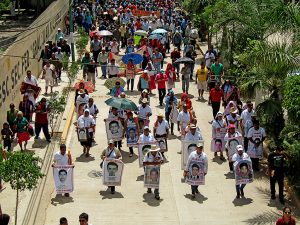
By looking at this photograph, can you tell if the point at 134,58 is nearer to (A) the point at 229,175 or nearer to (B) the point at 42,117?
(B) the point at 42,117

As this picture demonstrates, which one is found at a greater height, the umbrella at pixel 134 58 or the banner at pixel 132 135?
the umbrella at pixel 134 58

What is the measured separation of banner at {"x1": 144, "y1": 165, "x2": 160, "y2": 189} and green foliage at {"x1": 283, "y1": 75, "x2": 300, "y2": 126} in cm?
307

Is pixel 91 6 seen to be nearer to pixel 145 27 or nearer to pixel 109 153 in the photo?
pixel 145 27

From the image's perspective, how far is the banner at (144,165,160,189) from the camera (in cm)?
1612

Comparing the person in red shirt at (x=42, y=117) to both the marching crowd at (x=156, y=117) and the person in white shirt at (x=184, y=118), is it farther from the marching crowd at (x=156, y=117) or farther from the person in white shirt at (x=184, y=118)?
the person in white shirt at (x=184, y=118)

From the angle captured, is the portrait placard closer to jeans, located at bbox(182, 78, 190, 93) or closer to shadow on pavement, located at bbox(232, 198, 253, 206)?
shadow on pavement, located at bbox(232, 198, 253, 206)

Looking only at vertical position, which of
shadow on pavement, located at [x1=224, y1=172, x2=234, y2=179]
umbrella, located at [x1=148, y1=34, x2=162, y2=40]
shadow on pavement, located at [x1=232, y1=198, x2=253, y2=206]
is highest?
umbrella, located at [x1=148, y1=34, x2=162, y2=40]

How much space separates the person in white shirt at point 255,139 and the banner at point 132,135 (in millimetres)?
2941

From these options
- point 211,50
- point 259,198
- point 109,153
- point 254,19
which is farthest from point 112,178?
point 211,50

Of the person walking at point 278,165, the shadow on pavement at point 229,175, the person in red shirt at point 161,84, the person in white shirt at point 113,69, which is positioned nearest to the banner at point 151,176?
→ the shadow on pavement at point 229,175

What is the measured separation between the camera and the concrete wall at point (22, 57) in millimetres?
20972

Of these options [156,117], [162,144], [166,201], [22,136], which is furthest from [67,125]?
[166,201]

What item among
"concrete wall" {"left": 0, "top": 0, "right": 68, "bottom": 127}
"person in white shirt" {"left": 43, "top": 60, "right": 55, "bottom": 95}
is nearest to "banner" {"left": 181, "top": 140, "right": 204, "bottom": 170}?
"concrete wall" {"left": 0, "top": 0, "right": 68, "bottom": 127}

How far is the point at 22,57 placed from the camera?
971 inches
